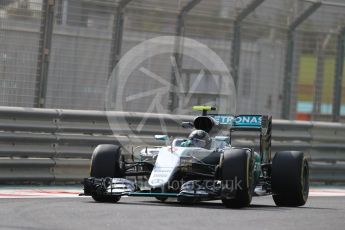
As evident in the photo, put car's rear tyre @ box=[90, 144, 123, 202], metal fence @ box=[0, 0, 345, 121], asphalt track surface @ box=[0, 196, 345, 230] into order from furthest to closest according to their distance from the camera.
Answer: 1. metal fence @ box=[0, 0, 345, 121]
2. car's rear tyre @ box=[90, 144, 123, 202]
3. asphalt track surface @ box=[0, 196, 345, 230]

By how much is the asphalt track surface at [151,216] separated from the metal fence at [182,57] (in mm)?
2749

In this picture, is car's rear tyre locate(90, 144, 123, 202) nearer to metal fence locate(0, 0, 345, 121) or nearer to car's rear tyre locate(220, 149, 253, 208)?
car's rear tyre locate(220, 149, 253, 208)

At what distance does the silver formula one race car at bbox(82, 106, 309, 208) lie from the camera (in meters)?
11.5

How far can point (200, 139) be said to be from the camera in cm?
1251

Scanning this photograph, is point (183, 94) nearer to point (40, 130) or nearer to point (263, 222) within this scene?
point (40, 130)

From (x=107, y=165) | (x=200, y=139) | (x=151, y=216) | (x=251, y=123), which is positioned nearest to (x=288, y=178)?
(x=251, y=123)

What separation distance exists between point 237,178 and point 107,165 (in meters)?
1.75

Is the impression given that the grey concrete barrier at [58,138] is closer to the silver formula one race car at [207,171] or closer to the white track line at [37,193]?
the white track line at [37,193]

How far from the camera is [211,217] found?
10.0m

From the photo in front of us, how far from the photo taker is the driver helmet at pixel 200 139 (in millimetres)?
12477

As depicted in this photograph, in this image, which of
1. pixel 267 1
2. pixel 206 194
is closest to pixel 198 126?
pixel 206 194

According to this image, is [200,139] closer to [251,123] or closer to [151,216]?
[251,123]

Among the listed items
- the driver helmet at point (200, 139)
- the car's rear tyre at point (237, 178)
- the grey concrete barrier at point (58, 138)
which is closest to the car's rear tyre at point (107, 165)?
the driver helmet at point (200, 139)

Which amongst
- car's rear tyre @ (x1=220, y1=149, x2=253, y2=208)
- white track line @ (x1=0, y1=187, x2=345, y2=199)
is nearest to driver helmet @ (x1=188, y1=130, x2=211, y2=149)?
car's rear tyre @ (x1=220, y1=149, x2=253, y2=208)
